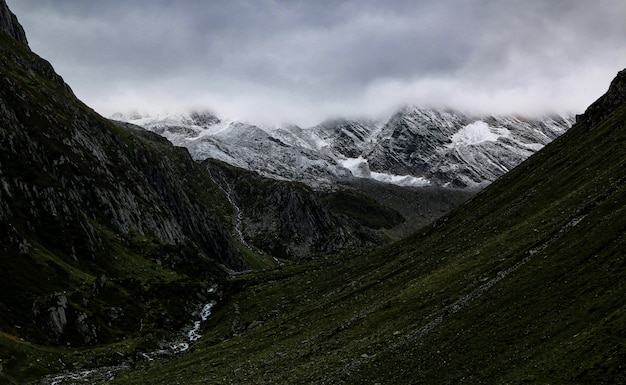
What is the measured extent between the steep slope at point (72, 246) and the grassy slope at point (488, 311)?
70.9 ft

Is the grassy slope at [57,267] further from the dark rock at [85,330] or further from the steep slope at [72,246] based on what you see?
the dark rock at [85,330]

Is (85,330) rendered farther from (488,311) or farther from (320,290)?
(488,311)

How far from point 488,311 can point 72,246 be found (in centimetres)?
10933

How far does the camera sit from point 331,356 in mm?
55031

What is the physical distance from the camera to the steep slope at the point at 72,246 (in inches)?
3639

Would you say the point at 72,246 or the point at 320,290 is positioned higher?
the point at 72,246

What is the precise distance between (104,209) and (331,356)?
432 ft

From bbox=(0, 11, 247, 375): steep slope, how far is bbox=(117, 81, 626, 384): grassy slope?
21.6 m

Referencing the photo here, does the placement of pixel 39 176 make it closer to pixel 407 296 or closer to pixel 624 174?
pixel 407 296

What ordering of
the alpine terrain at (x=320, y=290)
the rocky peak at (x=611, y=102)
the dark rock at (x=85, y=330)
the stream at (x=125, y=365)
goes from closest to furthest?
the alpine terrain at (x=320, y=290), the stream at (x=125, y=365), the dark rock at (x=85, y=330), the rocky peak at (x=611, y=102)

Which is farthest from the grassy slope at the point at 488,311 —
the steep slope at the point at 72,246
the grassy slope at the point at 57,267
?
the steep slope at the point at 72,246

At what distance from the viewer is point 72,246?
411 feet

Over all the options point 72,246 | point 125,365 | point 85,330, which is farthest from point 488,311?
point 72,246

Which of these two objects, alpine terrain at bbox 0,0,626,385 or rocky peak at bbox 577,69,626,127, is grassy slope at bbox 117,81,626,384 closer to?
alpine terrain at bbox 0,0,626,385
